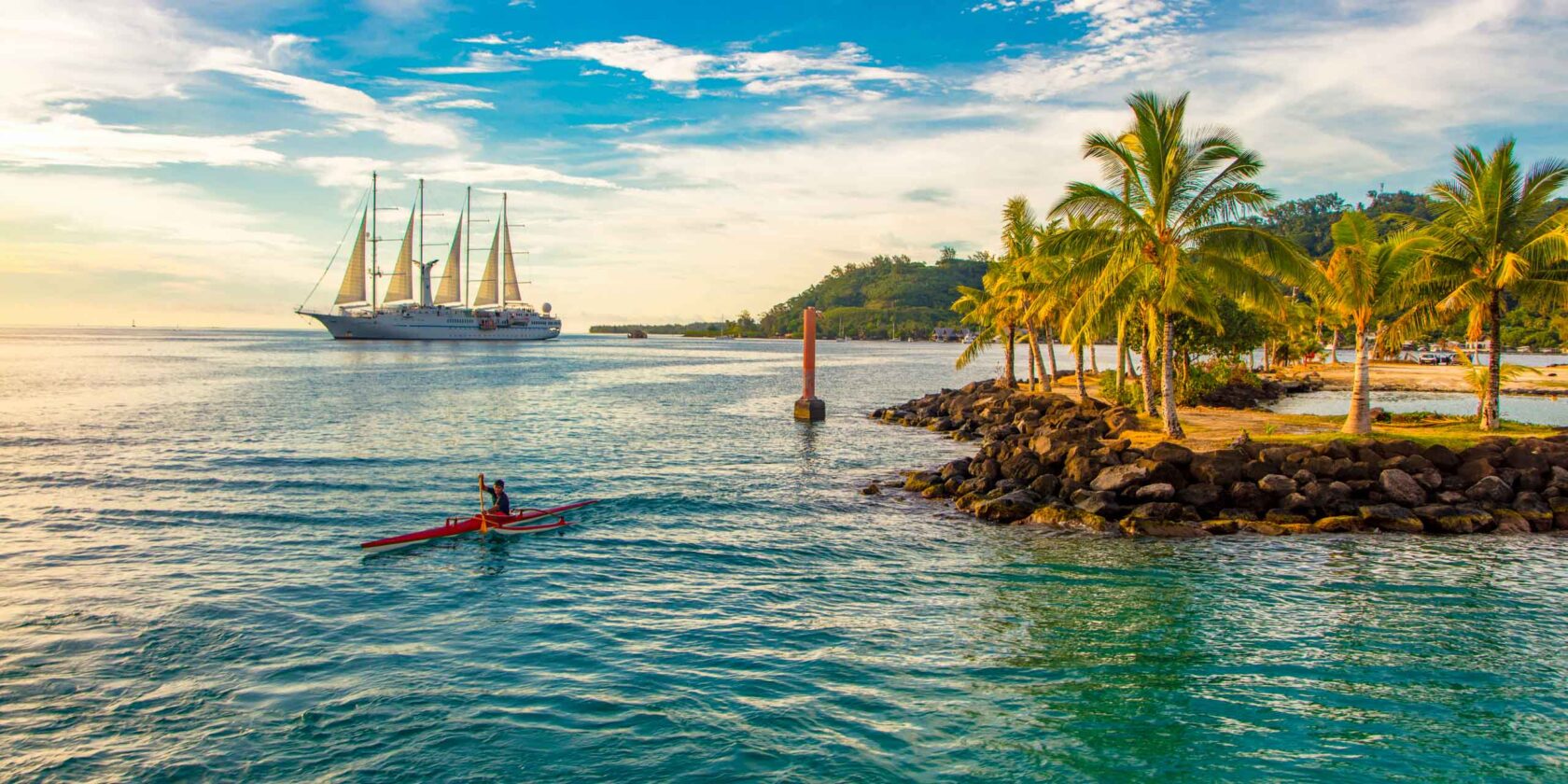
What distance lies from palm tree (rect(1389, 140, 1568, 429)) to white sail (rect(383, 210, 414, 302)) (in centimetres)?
15893

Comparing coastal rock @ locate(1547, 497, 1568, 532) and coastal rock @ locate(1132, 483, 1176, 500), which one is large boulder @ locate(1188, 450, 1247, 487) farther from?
coastal rock @ locate(1547, 497, 1568, 532)

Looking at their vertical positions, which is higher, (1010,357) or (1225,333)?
(1225,333)

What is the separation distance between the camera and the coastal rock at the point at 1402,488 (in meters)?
23.4

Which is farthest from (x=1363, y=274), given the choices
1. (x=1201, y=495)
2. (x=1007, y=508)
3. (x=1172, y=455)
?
(x=1007, y=508)

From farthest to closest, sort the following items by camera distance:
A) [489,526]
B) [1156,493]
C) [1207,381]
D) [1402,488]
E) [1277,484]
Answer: [1207,381], [1277,484], [1156,493], [1402,488], [489,526]

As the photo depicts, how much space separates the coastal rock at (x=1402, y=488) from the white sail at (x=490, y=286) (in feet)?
556

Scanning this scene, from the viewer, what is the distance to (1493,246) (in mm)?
28922

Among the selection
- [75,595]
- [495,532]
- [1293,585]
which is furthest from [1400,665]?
[75,595]

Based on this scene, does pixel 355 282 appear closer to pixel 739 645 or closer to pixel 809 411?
pixel 809 411

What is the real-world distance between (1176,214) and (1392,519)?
34.6 feet

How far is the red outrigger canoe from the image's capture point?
2095cm

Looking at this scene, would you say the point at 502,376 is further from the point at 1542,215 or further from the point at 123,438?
the point at 1542,215

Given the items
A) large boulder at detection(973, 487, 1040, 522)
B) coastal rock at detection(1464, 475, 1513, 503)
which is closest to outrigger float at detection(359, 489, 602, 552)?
large boulder at detection(973, 487, 1040, 522)

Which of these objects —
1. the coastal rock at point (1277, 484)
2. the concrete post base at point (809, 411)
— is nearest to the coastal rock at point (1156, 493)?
the coastal rock at point (1277, 484)
